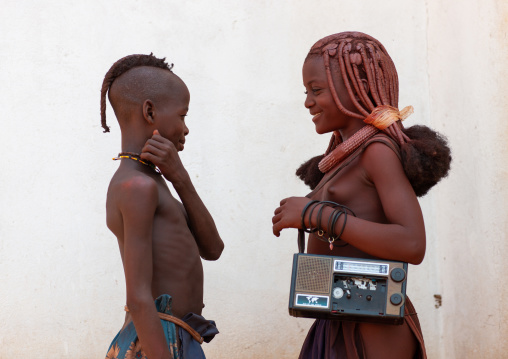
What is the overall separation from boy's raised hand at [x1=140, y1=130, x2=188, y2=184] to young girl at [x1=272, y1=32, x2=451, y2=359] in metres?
0.36

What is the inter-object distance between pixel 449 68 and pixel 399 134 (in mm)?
1912

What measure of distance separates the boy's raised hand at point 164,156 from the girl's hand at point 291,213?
14.0 inches

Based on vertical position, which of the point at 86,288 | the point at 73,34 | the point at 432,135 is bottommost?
the point at 86,288

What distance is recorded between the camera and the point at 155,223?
2365 mm

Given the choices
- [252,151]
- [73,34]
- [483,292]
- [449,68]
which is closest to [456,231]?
[483,292]

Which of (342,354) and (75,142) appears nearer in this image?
(342,354)

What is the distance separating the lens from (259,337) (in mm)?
4066

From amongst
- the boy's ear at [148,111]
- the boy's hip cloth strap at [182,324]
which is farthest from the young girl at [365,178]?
the boy's ear at [148,111]

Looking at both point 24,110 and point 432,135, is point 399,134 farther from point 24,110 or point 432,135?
point 24,110

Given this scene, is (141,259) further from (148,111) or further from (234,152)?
(234,152)

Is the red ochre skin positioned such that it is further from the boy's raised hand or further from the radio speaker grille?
the boy's raised hand

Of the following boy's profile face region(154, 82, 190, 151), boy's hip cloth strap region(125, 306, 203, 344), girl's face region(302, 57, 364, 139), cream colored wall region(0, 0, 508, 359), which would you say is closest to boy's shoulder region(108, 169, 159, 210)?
boy's profile face region(154, 82, 190, 151)

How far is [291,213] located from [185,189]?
0.39 metres

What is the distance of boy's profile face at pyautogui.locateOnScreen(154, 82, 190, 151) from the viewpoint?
249 cm
